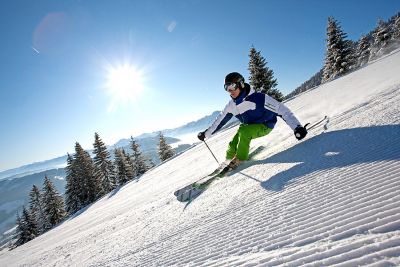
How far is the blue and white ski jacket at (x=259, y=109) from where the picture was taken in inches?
257

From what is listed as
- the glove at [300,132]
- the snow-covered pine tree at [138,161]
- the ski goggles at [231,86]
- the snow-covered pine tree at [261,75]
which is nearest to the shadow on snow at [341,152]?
the glove at [300,132]

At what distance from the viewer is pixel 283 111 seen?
257 inches

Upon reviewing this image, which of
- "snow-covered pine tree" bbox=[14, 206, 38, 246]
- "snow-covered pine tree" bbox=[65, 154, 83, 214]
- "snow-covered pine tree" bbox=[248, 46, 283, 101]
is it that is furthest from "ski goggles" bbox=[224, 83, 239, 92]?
"snow-covered pine tree" bbox=[14, 206, 38, 246]

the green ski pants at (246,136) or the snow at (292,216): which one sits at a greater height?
the green ski pants at (246,136)

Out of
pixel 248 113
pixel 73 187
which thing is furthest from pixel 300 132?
pixel 73 187

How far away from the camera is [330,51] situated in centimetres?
4234

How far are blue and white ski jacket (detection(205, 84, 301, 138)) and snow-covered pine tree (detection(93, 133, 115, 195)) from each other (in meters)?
36.7

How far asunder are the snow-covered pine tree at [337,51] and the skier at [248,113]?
38.3m

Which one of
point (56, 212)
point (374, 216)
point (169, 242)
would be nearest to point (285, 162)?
point (169, 242)

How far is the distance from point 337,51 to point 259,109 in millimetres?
40485

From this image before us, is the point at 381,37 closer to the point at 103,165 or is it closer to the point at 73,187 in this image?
Answer: the point at 103,165

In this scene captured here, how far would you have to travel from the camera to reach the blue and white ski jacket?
257 inches

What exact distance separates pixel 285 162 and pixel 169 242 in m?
2.59

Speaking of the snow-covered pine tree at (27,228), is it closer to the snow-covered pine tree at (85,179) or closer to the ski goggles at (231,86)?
the snow-covered pine tree at (85,179)
